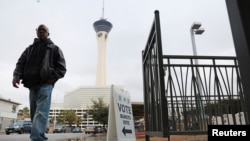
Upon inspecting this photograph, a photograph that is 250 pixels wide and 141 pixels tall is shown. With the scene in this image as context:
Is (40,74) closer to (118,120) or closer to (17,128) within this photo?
(118,120)

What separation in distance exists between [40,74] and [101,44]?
116541 mm

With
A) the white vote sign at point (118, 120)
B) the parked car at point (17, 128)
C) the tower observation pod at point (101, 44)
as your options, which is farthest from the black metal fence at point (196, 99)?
the tower observation pod at point (101, 44)

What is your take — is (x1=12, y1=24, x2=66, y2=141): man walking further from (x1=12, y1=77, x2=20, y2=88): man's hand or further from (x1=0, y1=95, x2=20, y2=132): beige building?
(x1=0, y1=95, x2=20, y2=132): beige building

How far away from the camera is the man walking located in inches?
119

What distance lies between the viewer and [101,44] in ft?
389

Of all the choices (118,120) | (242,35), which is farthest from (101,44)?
(242,35)

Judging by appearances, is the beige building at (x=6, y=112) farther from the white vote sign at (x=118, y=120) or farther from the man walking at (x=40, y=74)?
the white vote sign at (x=118, y=120)

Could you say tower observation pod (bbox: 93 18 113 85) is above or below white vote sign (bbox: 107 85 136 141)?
above

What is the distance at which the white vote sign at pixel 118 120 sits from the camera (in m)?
2.97

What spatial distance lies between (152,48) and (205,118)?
4.19 feet

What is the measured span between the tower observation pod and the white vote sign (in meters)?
109

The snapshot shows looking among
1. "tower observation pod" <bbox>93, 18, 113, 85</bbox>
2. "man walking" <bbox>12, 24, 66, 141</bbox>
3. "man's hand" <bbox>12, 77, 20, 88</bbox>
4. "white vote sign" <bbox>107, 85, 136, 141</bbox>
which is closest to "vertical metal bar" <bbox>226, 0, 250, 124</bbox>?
"white vote sign" <bbox>107, 85, 136, 141</bbox>

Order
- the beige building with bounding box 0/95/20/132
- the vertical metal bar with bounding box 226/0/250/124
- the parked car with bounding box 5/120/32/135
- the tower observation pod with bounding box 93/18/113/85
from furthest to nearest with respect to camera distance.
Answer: the tower observation pod with bounding box 93/18/113/85 < the beige building with bounding box 0/95/20/132 < the parked car with bounding box 5/120/32/135 < the vertical metal bar with bounding box 226/0/250/124

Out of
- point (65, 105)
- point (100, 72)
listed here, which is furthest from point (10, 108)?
point (65, 105)
